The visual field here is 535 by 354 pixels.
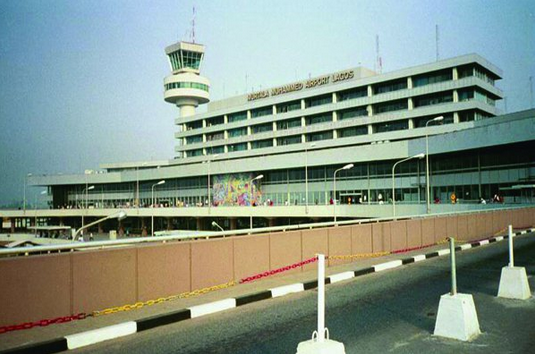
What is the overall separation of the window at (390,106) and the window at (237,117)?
32.5 metres

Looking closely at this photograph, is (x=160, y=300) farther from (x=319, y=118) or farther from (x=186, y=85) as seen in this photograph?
(x=186, y=85)

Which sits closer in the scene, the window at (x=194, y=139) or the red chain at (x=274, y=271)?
the red chain at (x=274, y=271)

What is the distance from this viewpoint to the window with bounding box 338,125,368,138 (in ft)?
257

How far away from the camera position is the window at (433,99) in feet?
225

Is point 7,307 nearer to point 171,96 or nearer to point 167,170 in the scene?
point 167,170

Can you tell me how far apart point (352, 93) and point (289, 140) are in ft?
53.2

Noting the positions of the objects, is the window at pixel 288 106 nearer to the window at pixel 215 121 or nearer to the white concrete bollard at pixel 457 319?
the window at pixel 215 121

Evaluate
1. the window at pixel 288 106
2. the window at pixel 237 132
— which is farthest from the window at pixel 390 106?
the window at pixel 237 132

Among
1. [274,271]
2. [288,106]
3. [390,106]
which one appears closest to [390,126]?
[390,106]

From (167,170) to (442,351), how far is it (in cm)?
8810

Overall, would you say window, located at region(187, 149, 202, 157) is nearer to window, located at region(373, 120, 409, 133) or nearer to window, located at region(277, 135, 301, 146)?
window, located at region(277, 135, 301, 146)

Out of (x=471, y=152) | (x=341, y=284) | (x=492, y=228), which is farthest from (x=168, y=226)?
(x=341, y=284)

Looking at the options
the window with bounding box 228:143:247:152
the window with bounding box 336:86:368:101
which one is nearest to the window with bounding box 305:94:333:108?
the window with bounding box 336:86:368:101

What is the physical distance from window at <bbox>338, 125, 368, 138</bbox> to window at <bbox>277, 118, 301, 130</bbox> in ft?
34.2
